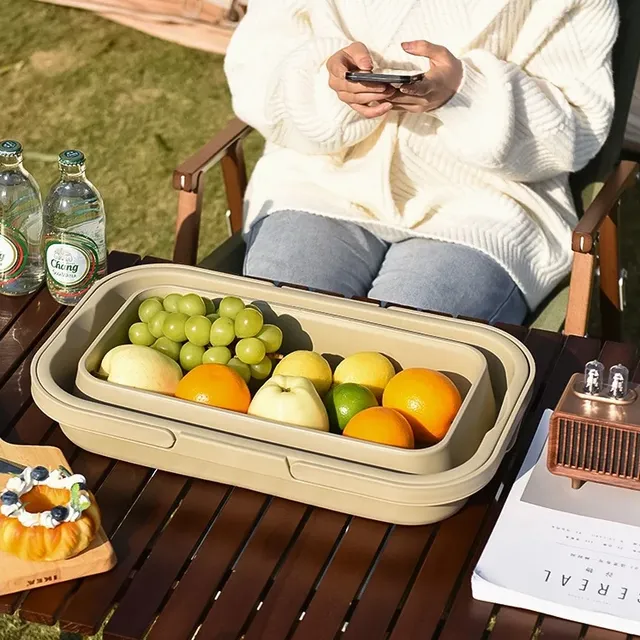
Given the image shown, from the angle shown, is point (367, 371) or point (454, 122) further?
point (454, 122)

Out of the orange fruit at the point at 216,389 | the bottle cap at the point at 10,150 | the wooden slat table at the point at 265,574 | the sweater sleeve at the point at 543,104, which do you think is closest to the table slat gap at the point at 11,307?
the bottle cap at the point at 10,150

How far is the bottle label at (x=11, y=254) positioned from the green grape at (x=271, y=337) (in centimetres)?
47

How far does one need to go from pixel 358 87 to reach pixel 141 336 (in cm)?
69

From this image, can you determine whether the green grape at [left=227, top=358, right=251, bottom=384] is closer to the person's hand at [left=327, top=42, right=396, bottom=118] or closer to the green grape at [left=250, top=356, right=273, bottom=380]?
the green grape at [left=250, top=356, right=273, bottom=380]

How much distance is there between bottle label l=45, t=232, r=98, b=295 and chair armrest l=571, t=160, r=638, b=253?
2.92ft

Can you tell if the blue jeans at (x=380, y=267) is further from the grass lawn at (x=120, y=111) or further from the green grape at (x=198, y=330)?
the grass lawn at (x=120, y=111)

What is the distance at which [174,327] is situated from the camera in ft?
5.25

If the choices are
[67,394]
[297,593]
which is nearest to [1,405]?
[67,394]

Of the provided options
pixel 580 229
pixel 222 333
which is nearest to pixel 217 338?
pixel 222 333

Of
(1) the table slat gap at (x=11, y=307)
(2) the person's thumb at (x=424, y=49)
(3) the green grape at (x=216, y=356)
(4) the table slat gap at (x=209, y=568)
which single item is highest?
(2) the person's thumb at (x=424, y=49)

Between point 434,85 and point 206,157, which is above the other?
point 434,85

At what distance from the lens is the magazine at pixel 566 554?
1314 millimetres

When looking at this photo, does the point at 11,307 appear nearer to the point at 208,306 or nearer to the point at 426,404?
the point at 208,306

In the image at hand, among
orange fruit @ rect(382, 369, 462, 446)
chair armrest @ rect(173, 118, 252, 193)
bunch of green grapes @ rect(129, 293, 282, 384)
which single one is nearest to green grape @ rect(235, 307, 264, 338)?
bunch of green grapes @ rect(129, 293, 282, 384)
